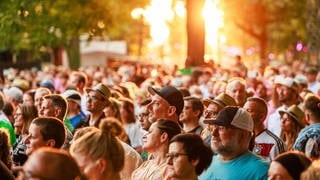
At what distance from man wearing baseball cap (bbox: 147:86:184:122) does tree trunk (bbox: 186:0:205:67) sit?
38.5 feet

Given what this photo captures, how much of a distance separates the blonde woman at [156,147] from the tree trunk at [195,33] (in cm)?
1377

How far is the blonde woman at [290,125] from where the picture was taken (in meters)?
10.7

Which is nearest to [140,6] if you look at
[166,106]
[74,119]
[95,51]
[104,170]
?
[95,51]

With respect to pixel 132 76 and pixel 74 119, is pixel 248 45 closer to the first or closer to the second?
pixel 132 76

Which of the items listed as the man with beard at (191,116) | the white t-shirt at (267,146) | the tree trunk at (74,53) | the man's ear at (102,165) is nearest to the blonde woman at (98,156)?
the man's ear at (102,165)

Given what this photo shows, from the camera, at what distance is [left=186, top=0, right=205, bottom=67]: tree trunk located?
21.5 metres

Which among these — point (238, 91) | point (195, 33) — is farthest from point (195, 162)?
point (195, 33)

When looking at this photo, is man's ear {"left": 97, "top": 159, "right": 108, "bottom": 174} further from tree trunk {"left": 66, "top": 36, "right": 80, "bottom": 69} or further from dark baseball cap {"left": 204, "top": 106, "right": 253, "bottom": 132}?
tree trunk {"left": 66, "top": 36, "right": 80, "bottom": 69}

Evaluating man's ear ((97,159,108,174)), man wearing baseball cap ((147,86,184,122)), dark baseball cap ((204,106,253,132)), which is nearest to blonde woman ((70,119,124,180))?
man's ear ((97,159,108,174))

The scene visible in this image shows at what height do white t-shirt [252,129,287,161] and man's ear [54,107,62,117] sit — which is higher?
man's ear [54,107,62,117]

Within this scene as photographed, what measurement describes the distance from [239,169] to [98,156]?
1.74 meters

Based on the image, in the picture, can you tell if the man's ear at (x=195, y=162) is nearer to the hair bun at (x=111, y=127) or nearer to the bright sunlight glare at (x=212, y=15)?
the hair bun at (x=111, y=127)

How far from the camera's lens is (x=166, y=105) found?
32.5 ft

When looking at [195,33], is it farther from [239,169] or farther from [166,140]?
[239,169]
